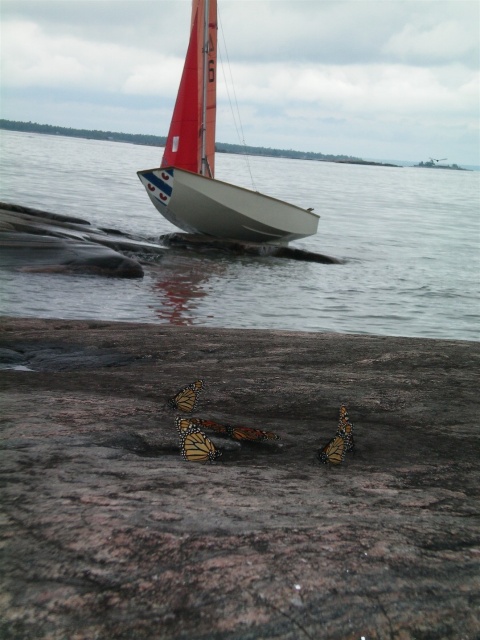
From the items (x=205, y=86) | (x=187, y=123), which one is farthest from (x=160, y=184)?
(x=205, y=86)

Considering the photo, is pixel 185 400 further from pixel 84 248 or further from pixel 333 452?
pixel 84 248

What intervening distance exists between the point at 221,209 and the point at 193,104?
138 inches

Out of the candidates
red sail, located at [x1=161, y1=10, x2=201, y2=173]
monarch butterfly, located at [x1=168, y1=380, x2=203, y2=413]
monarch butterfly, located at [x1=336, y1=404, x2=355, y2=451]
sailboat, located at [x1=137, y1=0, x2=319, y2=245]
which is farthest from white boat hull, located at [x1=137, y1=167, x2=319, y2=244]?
monarch butterfly, located at [x1=336, y1=404, x2=355, y2=451]

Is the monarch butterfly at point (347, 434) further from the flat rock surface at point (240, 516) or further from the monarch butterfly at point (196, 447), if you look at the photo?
the monarch butterfly at point (196, 447)

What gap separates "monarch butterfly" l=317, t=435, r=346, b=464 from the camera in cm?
287

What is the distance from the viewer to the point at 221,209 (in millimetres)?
18562

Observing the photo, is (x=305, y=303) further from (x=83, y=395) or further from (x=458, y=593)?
(x=458, y=593)

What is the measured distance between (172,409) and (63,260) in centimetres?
953

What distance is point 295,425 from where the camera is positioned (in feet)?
11.6

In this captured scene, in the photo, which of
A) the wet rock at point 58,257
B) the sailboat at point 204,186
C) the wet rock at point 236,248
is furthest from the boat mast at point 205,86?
the wet rock at point 58,257

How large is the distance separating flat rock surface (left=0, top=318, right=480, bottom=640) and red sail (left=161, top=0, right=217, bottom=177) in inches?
627

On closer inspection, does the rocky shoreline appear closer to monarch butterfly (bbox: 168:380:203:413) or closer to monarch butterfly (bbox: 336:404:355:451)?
monarch butterfly (bbox: 168:380:203:413)

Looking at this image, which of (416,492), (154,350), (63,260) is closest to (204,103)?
(63,260)

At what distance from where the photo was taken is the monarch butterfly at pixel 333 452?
113 inches
